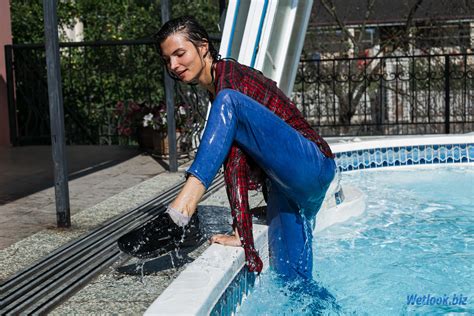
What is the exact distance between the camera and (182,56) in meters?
2.52

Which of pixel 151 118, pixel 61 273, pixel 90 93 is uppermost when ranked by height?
pixel 90 93

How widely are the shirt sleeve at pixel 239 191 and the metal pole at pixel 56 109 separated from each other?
2.29m

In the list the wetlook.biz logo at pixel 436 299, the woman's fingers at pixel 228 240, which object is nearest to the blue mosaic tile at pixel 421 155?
the wetlook.biz logo at pixel 436 299

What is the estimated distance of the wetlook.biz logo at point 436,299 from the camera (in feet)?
10.5

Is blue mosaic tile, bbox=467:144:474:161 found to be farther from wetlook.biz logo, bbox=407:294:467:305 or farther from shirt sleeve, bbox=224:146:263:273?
shirt sleeve, bbox=224:146:263:273

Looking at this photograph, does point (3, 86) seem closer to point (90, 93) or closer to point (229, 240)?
point (90, 93)

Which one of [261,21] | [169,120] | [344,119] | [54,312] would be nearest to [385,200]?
[261,21]

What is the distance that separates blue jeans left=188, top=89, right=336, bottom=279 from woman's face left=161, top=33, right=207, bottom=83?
22 cm

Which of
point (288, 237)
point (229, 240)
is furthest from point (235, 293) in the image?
point (288, 237)

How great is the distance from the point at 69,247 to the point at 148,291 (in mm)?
1091

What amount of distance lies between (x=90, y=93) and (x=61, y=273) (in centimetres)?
776

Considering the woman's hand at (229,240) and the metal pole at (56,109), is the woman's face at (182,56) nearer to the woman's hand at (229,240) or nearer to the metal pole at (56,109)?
the woman's hand at (229,240)

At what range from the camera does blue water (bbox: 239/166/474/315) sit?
116 inches

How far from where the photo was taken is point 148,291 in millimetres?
3211
